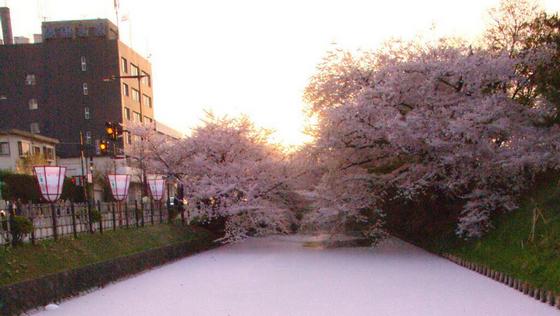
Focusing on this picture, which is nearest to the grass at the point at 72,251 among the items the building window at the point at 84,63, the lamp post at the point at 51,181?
the lamp post at the point at 51,181

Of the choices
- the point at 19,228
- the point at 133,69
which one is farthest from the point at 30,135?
the point at 19,228

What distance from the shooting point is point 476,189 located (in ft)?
42.3

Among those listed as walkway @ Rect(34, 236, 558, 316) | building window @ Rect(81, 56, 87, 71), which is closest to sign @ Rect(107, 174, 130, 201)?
walkway @ Rect(34, 236, 558, 316)

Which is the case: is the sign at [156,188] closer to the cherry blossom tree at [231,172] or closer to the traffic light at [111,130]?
the cherry blossom tree at [231,172]

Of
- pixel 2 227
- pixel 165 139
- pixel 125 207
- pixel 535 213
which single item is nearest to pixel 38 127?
pixel 165 139

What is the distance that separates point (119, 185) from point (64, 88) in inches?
1115

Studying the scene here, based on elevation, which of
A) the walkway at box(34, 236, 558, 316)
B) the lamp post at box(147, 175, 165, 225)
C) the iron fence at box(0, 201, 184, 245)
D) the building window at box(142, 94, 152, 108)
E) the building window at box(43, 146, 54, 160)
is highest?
the building window at box(142, 94, 152, 108)

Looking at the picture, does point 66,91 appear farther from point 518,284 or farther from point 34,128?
point 518,284

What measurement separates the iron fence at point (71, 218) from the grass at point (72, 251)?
223mm

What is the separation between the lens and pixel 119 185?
14.0 metres

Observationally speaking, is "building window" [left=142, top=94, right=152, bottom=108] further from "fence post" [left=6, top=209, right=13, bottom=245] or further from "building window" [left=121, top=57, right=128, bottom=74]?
"fence post" [left=6, top=209, right=13, bottom=245]

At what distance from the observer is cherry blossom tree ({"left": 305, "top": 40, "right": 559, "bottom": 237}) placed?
12.5 m

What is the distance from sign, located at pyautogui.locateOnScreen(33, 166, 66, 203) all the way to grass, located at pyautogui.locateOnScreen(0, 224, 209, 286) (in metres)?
0.93

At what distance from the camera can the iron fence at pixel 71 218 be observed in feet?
28.3
